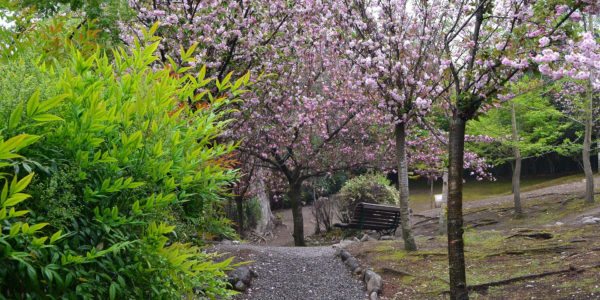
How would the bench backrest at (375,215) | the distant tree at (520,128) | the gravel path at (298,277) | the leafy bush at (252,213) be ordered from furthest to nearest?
the leafy bush at (252,213)
the distant tree at (520,128)
the bench backrest at (375,215)
the gravel path at (298,277)

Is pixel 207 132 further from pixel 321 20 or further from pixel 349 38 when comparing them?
pixel 321 20

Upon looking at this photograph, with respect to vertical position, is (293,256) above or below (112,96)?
below

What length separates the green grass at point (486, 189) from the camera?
23.5 m

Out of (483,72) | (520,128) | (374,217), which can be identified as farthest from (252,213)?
(483,72)

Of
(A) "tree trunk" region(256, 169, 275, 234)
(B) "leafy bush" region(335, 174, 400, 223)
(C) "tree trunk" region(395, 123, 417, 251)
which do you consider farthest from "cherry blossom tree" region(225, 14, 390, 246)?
(A) "tree trunk" region(256, 169, 275, 234)

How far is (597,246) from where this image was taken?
6641 millimetres

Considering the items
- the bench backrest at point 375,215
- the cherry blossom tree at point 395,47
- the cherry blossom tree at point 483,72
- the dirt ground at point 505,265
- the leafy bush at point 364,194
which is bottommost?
the dirt ground at point 505,265

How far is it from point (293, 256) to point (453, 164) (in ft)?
16.2

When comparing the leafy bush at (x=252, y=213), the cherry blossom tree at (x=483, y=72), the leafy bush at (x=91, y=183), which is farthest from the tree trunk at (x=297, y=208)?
the leafy bush at (x=91, y=183)

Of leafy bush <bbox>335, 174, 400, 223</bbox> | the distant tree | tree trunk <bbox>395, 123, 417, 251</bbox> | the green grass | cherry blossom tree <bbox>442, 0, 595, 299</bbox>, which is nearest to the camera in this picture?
cherry blossom tree <bbox>442, 0, 595, 299</bbox>

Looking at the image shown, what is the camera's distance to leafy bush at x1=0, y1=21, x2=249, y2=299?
1764 mm

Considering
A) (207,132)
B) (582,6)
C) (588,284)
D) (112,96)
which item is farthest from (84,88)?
(588,284)

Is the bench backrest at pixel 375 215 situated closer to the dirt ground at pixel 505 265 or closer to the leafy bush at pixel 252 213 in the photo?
the dirt ground at pixel 505 265

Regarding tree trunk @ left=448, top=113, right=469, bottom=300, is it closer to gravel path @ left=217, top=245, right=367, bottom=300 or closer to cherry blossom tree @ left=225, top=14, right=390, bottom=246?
gravel path @ left=217, top=245, right=367, bottom=300
